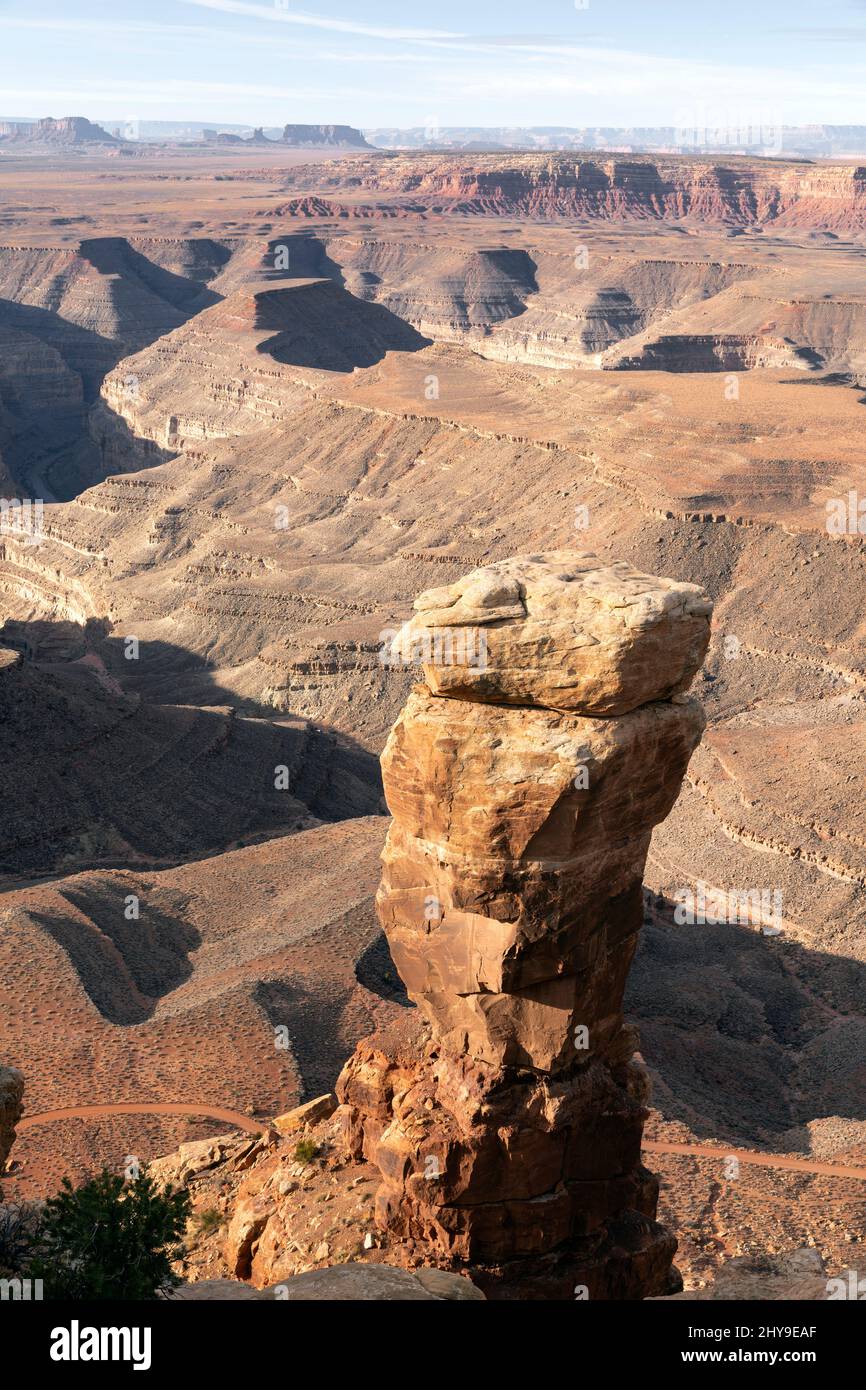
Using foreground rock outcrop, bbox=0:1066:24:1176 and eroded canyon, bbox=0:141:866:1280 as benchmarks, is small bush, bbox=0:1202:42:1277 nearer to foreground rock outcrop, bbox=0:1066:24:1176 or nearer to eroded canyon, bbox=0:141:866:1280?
foreground rock outcrop, bbox=0:1066:24:1176

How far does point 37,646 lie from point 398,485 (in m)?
32.2

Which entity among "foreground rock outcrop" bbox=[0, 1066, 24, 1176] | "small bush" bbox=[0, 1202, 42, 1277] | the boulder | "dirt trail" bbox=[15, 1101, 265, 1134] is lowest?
"dirt trail" bbox=[15, 1101, 265, 1134]

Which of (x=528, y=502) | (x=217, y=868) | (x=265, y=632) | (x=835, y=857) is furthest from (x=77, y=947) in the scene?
(x=528, y=502)

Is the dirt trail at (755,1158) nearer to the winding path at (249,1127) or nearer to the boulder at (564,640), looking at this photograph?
the winding path at (249,1127)

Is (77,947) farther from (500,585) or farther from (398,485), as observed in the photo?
(398,485)

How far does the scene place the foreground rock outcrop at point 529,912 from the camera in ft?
71.6

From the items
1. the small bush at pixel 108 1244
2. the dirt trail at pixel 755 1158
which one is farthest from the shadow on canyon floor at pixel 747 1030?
the small bush at pixel 108 1244

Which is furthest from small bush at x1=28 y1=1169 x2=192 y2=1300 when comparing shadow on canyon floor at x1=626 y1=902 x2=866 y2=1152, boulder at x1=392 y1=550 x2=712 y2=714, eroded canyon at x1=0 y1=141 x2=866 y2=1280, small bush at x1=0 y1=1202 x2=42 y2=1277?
shadow on canyon floor at x1=626 y1=902 x2=866 y2=1152

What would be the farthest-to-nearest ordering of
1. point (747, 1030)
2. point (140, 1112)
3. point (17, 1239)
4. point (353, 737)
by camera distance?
point (353, 737), point (747, 1030), point (140, 1112), point (17, 1239)

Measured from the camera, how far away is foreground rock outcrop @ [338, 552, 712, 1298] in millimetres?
21828

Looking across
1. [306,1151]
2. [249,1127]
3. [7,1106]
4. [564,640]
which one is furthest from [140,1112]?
[564,640]

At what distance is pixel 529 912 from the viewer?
22.5 metres

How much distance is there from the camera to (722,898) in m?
59.0

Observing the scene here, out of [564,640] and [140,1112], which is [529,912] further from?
[140,1112]
